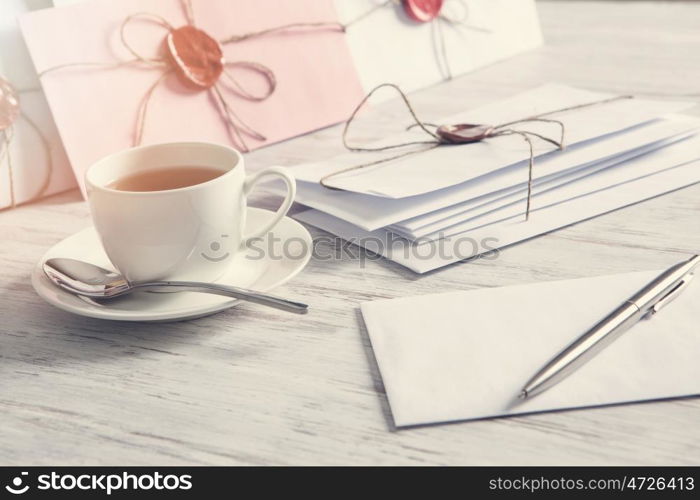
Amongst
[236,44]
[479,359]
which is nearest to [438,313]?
[479,359]

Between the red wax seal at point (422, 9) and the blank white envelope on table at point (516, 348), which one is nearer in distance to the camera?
the blank white envelope on table at point (516, 348)

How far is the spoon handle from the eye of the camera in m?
0.53

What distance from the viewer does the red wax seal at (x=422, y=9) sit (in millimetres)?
1053

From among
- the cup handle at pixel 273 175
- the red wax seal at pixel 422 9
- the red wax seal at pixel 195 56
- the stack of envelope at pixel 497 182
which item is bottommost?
the stack of envelope at pixel 497 182

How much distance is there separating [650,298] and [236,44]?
58 cm

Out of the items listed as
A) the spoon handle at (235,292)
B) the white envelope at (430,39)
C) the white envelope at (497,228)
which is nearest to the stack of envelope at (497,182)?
the white envelope at (497,228)

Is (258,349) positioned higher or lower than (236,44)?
lower

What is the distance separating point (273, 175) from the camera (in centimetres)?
62

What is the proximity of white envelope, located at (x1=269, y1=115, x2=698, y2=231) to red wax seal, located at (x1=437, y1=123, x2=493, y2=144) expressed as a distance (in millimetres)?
58

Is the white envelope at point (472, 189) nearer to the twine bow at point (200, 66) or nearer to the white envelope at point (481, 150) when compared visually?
the white envelope at point (481, 150)

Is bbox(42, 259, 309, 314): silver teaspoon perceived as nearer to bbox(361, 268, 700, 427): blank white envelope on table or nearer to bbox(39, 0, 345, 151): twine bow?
bbox(361, 268, 700, 427): blank white envelope on table

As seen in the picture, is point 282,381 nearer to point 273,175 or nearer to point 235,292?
point 235,292
